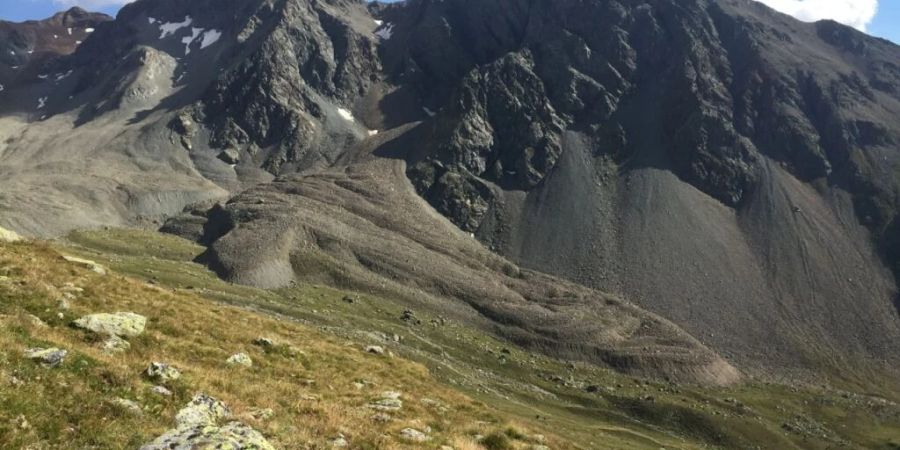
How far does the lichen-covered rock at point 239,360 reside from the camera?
26486 millimetres

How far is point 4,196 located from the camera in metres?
171

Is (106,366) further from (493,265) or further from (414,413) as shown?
(493,265)

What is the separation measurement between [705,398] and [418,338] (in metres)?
57.7

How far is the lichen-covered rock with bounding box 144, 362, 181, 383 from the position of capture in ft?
60.4

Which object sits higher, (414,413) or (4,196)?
(414,413)

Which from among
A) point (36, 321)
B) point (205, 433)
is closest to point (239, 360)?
point (36, 321)

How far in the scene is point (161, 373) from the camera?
61.3 feet

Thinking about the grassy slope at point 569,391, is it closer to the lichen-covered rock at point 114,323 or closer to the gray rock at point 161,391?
the lichen-covered rock at point 114,323

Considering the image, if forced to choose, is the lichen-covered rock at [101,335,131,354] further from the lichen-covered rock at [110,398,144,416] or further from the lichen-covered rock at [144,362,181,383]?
the lichen-covered rock at [110,398,144,416]

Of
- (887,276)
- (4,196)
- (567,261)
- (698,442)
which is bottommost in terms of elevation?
(4,196)

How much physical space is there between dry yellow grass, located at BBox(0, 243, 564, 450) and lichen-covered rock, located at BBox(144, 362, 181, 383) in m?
0.39

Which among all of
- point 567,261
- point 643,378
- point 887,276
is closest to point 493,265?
point 567,261

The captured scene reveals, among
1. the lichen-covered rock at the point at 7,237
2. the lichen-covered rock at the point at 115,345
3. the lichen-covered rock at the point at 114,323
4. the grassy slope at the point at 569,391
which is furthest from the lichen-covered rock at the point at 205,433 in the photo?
the grassy slope at the point at 569,391

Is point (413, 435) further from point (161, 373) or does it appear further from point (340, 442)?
point (161, 373)
